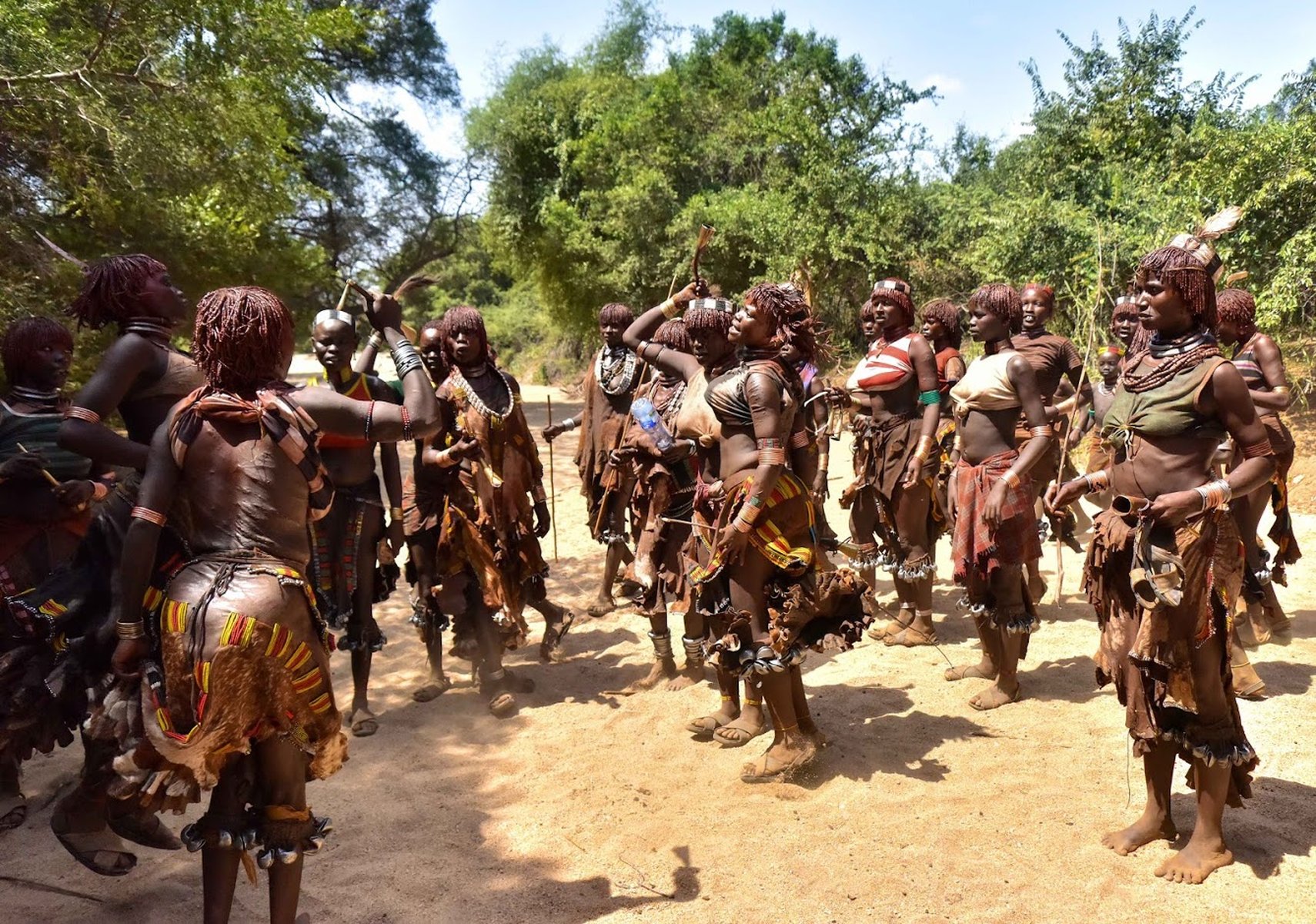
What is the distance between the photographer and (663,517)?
5312 millimetres

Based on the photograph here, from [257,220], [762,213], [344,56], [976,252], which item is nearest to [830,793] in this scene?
[257,220]

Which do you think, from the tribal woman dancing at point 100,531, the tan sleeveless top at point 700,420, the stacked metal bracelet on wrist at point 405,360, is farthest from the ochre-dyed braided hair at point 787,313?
the tribal woman dancing at point 100,531

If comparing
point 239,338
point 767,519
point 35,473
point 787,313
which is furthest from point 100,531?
point 787,313

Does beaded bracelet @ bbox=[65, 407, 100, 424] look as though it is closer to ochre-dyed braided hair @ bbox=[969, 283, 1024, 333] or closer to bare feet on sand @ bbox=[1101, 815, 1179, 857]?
bare feet on sand @ bbox=[1101, 815, 1179, 857]

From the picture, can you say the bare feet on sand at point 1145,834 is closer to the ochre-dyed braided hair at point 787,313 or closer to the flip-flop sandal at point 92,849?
the ochre-dyed braided hair at point 787,313

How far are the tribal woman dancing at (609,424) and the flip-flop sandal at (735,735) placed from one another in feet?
7.22

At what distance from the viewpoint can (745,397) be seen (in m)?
3.94

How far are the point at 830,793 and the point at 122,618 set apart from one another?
2.91m

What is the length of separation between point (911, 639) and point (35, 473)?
496cm

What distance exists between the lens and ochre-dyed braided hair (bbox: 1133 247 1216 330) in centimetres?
300

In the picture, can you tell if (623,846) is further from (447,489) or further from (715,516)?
(447,489)

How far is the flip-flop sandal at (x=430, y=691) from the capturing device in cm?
548

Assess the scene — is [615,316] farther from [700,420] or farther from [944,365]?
[700,420]

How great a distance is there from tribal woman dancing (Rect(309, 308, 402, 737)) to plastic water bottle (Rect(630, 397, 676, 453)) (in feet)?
4.66
